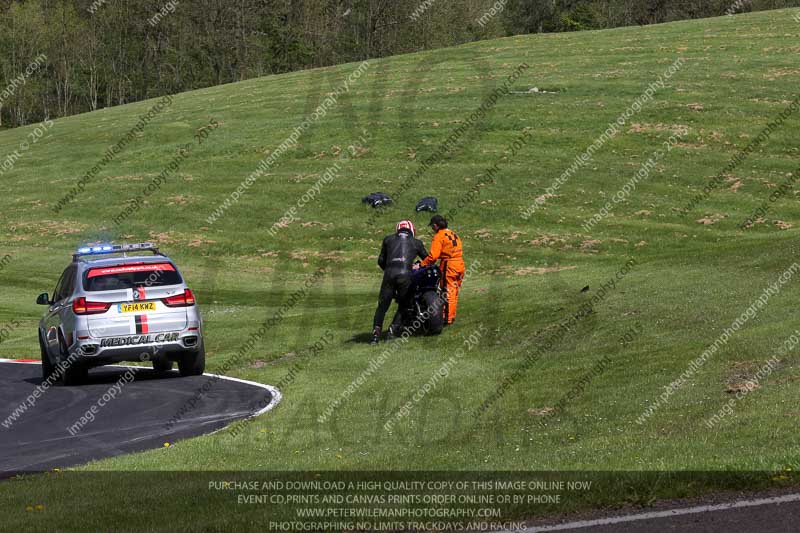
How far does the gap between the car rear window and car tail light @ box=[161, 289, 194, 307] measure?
0.27 metres

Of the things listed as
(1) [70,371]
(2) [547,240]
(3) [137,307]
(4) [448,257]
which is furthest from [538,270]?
(1) [70,371]

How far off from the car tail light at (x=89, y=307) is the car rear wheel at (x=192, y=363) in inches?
62.2

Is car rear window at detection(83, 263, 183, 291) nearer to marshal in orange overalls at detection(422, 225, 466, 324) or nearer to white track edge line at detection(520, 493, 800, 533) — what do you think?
marshal in orange overalls at detection(422, 225, 466, 324)

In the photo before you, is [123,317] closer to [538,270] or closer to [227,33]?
[538,270]

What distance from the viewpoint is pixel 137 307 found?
1714 centimetres

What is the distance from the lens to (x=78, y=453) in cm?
1235

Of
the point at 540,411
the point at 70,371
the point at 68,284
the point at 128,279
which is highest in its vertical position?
the point at 128,279

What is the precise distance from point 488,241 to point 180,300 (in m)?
23.4

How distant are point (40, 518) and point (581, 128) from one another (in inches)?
1757

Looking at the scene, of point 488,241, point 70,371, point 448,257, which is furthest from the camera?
point 488,241

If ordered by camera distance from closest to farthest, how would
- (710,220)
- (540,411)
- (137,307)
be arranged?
(540,411)
(137,307)
(710,220)

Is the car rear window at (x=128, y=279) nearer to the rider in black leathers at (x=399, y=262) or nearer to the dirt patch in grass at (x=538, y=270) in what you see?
the rider in black leathers at (x=399, y=262)

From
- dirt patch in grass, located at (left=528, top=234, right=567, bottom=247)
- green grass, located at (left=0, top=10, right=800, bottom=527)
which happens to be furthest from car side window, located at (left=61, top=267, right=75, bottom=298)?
dirt patch in grass, located at (left=528, top=234, right=567, bottom=247)

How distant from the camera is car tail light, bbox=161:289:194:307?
682 inches
